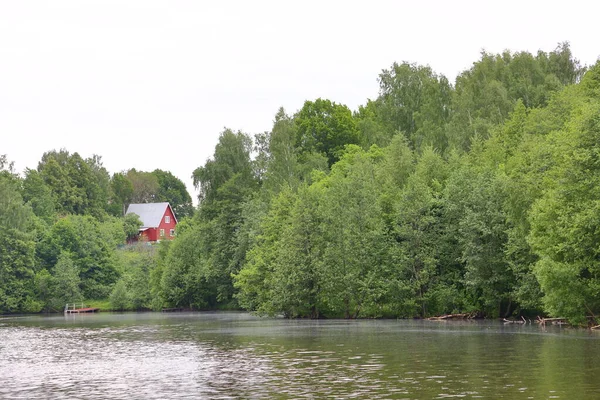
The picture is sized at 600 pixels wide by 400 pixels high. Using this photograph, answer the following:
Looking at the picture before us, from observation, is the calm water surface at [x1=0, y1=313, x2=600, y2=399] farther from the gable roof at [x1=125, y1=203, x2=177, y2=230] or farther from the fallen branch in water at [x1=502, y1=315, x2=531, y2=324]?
the gable roof at [x1=125, y1=203, x2=177, y2=230]

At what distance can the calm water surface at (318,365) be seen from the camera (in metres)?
30.2

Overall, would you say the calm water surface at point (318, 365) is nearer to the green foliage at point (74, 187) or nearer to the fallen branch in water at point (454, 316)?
the fallen branch in water at point (454, 316)

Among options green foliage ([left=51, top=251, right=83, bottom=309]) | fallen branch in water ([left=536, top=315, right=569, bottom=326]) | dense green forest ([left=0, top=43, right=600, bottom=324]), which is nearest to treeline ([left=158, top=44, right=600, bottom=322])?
dense green forest ([left=0, top=43, right=600, bottom=324])

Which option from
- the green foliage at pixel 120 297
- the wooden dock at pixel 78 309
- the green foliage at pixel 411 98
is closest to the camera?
the green foliage at pixel 411 98

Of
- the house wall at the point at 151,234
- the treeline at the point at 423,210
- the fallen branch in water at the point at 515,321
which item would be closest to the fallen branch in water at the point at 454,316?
the treeline at the point at 423,210

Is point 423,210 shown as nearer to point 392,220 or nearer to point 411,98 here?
point 392,220

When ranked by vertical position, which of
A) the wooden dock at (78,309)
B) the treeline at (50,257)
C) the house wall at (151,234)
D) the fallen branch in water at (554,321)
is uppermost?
the house wall at (151,234)

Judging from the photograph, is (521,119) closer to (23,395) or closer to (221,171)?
(221,171)

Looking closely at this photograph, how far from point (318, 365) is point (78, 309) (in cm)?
10155

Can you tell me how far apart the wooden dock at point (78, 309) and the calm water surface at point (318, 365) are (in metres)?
71.2

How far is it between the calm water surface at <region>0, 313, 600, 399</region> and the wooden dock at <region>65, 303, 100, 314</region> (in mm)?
71152

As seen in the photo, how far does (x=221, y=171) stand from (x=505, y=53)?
40488 mm

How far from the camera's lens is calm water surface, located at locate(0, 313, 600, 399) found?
99.0 ft

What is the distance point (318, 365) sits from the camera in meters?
38.9
